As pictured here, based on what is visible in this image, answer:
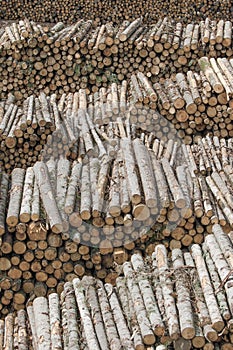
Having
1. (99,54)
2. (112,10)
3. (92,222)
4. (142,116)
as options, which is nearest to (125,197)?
Answer: (92,222)

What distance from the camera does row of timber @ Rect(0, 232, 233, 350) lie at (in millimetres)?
5445

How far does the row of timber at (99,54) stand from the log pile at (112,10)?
5.56 metres

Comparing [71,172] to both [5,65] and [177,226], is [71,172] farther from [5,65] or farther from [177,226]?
[5,65]

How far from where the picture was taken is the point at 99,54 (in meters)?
12.5

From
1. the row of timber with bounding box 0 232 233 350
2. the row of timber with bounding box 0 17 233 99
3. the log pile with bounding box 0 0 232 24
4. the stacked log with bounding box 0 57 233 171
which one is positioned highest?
the log pile with bounding box 0 0 232 24

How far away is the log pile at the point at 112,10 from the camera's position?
1855 cm

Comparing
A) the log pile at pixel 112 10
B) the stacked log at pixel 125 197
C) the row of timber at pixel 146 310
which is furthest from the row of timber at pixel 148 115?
the log pile at pixel 112 10

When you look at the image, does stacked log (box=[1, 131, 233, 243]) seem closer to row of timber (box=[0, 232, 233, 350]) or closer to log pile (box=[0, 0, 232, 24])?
row of timber (box=[0, 232, 233, 350])

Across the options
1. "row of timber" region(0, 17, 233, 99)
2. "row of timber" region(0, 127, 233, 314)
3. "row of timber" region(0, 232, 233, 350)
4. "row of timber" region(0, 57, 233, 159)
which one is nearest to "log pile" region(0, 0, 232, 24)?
"row of timber" region(0, 17, 233, 99)

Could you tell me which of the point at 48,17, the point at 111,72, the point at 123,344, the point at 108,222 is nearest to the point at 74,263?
the point at 108,222

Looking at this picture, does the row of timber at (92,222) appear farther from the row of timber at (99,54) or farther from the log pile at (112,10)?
the log pile at (112,10)

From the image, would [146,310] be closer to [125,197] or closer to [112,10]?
[125,197]

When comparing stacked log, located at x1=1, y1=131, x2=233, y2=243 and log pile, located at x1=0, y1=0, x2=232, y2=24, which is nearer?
stacked log, located at x1=1, y1=131, x2=233, y2=243

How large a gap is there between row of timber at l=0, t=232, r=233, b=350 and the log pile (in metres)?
13.1
